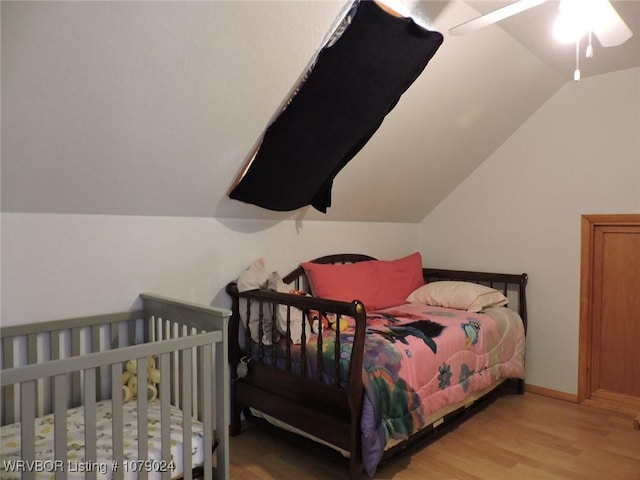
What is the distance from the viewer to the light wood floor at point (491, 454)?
7.14 feet

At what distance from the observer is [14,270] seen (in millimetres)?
1825

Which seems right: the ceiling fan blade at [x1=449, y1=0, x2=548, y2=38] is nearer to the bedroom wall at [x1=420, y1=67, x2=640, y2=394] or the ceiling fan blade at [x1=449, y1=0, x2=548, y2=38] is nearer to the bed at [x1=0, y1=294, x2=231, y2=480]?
the bed at [x1=0, y1=294, x2=231, y2=480]

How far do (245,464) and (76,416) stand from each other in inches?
33.7

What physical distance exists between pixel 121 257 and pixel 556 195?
2908mm

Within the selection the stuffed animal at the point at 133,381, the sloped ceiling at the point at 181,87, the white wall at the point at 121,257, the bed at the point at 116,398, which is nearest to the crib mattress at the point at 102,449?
the bed at the point at 116,398

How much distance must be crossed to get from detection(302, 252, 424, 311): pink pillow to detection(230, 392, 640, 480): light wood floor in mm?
922

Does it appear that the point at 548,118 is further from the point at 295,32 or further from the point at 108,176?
the point at 108,176

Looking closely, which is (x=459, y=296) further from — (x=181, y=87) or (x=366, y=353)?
(x=181, y=87)

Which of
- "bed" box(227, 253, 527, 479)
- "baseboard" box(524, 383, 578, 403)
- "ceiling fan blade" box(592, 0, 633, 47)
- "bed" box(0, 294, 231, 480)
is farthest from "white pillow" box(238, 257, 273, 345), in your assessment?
"baseboard" box(524, 383, 578, 403)

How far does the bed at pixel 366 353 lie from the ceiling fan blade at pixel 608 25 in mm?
1389

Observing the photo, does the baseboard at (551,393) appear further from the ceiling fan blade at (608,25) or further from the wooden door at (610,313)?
the ceiling fan blade at (608,25)

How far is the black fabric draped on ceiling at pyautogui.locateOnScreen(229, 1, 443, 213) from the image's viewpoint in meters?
1.93

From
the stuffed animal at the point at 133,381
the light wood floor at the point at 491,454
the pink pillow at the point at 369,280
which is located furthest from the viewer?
the pink pillow at the point at 369,280

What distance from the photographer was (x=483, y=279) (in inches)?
137
